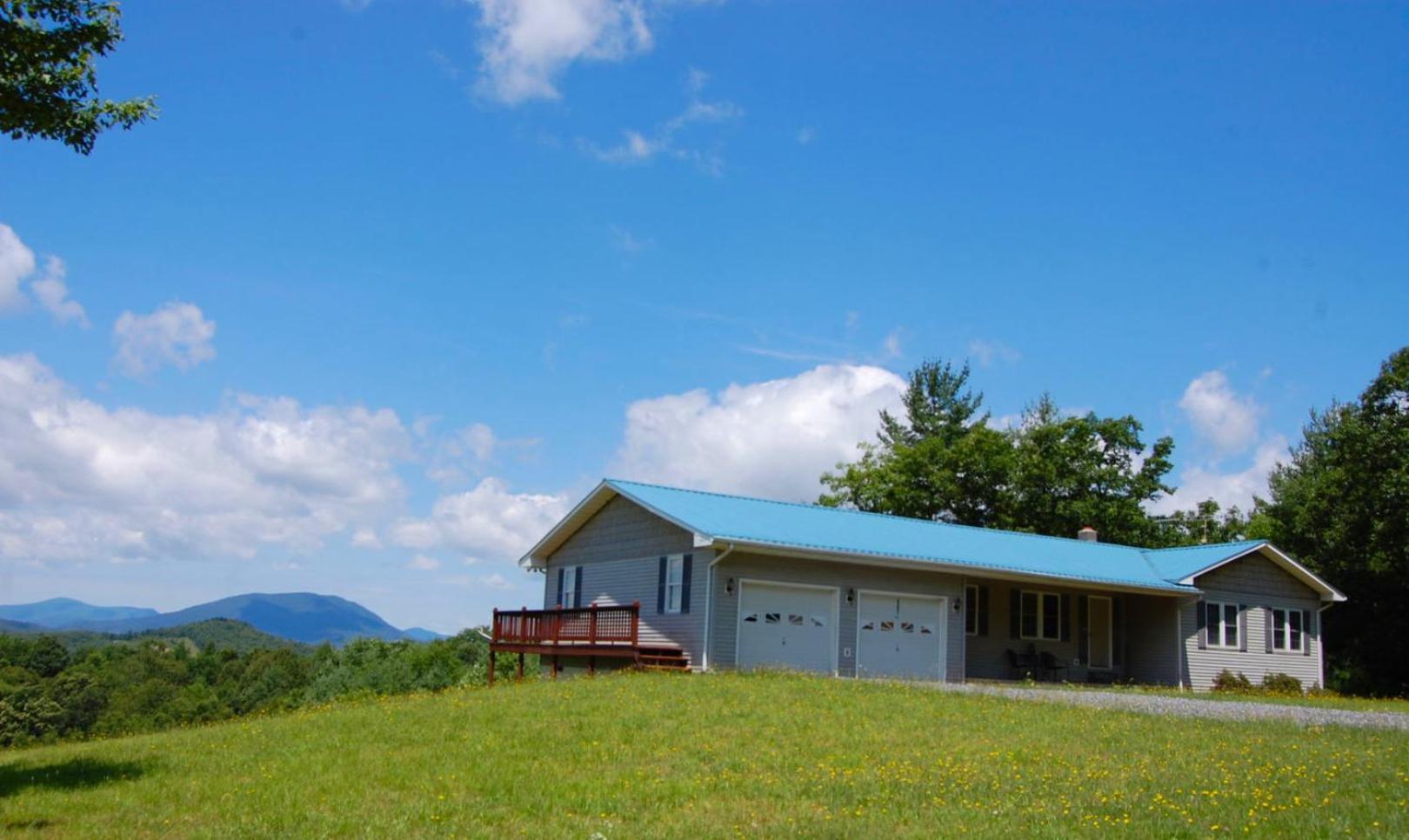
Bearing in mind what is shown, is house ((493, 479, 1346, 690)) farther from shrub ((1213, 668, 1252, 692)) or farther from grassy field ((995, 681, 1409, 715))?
grassy field ((995, 681, 1409, 715))

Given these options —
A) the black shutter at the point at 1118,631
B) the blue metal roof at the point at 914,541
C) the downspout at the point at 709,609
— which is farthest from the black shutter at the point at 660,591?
the black shutter at the point at 1118,631

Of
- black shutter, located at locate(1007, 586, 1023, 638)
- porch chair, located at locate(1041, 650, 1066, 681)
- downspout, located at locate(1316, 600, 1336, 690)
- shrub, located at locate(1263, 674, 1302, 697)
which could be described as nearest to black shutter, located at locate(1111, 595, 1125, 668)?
porch chair, located at locate(1041, 650, 1066, 681)

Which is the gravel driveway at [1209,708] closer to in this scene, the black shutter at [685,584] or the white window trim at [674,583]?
the black shutter at [685,584]

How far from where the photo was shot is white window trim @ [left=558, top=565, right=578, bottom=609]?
2855 cm

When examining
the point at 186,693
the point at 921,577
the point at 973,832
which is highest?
the point at 921,577

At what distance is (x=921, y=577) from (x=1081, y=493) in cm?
2109

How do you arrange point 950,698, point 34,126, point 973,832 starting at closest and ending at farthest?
point 973,832, point 34,126, point 950,698

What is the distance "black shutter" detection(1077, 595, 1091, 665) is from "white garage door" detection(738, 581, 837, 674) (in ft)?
28.2

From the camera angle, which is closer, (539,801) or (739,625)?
(539,801)

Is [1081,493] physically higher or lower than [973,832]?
higher

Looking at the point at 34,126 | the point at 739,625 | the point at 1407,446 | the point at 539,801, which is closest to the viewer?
the point at 539,801

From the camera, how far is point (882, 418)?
2297 inches

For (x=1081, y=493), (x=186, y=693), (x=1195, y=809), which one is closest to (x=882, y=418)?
(x=1081, y=493)

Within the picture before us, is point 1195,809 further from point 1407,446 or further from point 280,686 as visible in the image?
point 280,686
